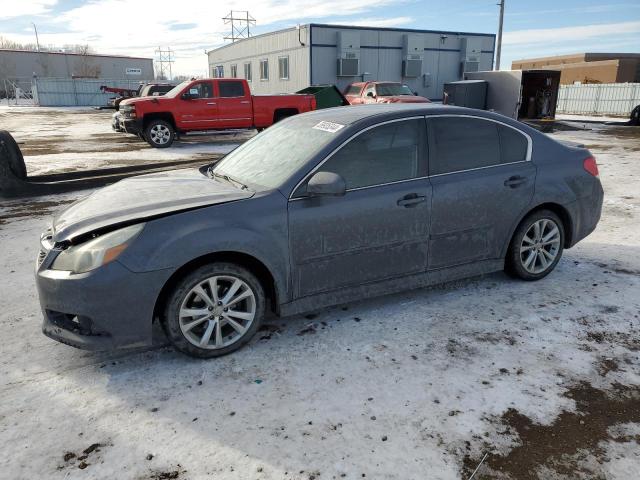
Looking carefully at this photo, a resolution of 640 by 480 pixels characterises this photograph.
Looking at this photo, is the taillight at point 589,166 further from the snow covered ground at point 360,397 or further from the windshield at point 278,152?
the windshield at point 278,152

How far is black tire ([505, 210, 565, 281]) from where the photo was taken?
4.39 meters

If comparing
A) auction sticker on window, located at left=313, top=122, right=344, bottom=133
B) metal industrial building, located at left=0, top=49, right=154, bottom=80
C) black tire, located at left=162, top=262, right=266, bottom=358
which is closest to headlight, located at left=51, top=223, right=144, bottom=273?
black tire, located at left=162, top=262, right=266, bottom=358

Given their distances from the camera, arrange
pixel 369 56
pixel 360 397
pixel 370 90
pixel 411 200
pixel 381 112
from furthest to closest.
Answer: pixel 369 56 < pixel 370 90 < pixel 381 112 < pixel 411 200 < pixel 360 397

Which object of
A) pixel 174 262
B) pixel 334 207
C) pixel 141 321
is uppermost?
pixel 334 207

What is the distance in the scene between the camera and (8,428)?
8.80 ft

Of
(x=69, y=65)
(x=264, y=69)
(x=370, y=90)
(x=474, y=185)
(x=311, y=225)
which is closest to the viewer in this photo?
(x=311, y=225)

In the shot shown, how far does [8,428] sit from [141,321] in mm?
885

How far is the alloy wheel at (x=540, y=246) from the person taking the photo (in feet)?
14.6

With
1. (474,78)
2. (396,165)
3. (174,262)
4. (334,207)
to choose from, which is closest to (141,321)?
(174,262)

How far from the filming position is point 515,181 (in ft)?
13.9

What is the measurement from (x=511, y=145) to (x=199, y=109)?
12.5m

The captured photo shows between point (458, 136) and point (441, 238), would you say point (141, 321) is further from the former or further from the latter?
point (458, 136)

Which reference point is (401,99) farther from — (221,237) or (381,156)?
(221,237)

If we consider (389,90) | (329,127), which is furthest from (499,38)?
(329,127)
